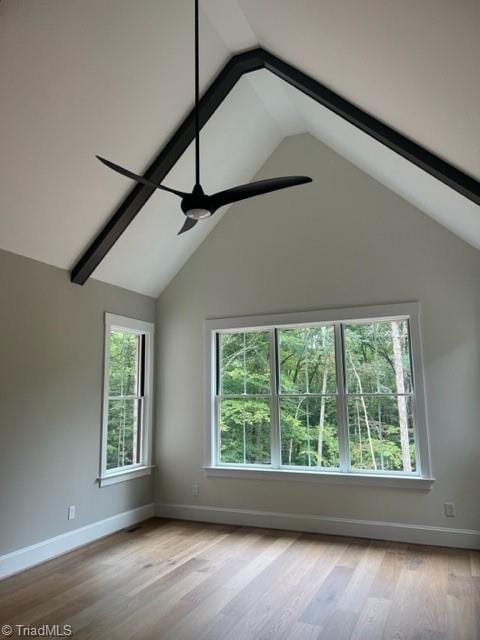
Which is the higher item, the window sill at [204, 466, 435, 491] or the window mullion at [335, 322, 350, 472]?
the window mullion at [335, 322, 350, 472]

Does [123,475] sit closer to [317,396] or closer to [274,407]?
[274,407]

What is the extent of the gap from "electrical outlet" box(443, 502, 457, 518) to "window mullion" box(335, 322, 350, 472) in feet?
3.19

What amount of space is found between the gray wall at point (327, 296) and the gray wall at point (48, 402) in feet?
3.31

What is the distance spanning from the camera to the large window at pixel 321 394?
4715 millimetres

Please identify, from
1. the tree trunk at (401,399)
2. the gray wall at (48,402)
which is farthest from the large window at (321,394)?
the gray wall at (48,402)

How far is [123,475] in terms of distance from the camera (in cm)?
514

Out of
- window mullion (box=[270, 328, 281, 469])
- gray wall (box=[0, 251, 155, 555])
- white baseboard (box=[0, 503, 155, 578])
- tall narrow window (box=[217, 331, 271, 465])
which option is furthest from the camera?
tall narrow window (box=[217, 331, 271, 465])

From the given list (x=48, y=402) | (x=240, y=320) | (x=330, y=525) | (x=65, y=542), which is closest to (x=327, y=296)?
(x=240, y=320)

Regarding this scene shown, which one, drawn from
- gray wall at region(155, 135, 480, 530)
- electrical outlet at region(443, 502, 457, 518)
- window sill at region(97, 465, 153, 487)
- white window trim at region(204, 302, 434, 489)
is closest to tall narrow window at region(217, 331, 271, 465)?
white window trim at region(204, 302, 434, 489)

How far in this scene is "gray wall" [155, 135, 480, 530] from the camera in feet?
14.6

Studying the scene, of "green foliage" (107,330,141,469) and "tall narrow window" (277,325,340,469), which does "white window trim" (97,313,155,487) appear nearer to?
"green foliage" (107,330,141,469)

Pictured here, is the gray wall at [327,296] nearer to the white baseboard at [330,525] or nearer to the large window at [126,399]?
the white baseboard at [330,525]

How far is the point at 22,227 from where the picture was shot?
3.99m

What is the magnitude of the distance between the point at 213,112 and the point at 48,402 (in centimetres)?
318
